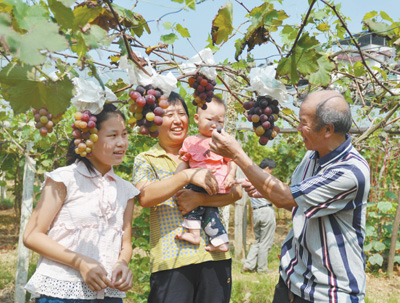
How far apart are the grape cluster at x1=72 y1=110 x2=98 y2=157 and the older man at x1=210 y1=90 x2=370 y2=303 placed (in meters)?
0.57

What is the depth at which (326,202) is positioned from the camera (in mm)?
1631

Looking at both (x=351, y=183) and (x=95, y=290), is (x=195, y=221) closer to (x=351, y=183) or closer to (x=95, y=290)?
(x=95, y=290)

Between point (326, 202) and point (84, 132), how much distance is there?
40.1 inches

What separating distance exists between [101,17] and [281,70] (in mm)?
653

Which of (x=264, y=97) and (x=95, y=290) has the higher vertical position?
(x=264, y=97)

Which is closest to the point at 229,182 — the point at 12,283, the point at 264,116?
the point at 264,116

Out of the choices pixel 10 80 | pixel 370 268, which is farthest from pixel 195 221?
pixel 370 268

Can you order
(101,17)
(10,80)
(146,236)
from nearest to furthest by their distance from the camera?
(10,80) → (101,17) → (146,236)

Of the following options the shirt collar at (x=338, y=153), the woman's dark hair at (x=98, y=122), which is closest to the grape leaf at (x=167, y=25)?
the woman's dark hair at (x=98, y=122)

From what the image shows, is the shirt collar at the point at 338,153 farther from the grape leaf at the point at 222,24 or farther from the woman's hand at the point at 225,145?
the grape leaf at the point at 222,24

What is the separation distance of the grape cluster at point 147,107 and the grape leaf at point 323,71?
62 centimetres

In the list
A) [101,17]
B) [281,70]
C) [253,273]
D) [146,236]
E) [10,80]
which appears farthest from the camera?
[253,273]

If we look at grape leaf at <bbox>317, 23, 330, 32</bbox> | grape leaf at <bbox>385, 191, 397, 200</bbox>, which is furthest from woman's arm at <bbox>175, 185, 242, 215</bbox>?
grape leaf at <bbox>385, 191, 397, 200</bbox>

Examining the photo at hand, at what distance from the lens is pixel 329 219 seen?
5.52ft
